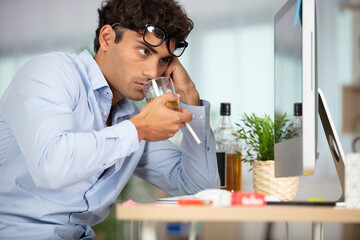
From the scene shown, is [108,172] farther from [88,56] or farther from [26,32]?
[26,32]

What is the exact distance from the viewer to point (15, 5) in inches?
138

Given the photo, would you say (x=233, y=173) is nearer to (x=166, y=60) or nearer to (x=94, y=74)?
(x=166, y=60)


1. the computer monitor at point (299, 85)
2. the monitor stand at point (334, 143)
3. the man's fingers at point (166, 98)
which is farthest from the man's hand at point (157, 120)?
the monitor stand at point (334, 143)

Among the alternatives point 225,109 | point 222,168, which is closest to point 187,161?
point 222,168

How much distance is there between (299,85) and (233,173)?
2.04 feet

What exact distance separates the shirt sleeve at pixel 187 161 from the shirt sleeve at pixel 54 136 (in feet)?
1.69

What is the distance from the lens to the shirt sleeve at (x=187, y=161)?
1.57 m

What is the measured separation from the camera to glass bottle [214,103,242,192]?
1.52m

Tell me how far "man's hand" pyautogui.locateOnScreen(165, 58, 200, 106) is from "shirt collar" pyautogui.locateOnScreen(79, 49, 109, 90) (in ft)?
0.87

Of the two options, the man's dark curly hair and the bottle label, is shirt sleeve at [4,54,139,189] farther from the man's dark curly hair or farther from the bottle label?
the bottle label

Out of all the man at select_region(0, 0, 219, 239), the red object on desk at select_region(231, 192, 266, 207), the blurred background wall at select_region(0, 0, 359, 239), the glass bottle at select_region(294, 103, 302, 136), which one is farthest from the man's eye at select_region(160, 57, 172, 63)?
the blurred background wall at select_region(0, 0, 359, 239)

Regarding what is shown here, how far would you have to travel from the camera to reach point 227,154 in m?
1.57

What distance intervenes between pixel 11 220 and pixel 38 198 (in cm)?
10

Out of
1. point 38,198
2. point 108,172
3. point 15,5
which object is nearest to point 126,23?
point 108,172
